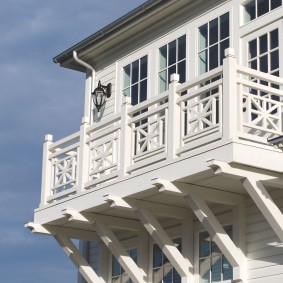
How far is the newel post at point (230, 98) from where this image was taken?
493 inches

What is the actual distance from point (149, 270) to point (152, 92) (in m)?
3.45

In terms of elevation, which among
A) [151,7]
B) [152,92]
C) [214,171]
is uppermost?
[151,7]

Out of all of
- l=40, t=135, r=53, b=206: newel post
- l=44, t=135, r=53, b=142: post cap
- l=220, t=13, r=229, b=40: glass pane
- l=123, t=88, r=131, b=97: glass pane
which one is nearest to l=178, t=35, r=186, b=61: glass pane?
l=220, t=13, r=229, b=40: glass pane

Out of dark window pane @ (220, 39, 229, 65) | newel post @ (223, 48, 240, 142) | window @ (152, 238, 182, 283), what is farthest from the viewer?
dark window pane @ (220, 39, 229, 65)

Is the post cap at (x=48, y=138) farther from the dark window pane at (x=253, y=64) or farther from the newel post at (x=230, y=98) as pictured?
the newel post at (x=230, y=98)

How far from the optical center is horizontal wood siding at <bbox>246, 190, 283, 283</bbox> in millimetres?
13414

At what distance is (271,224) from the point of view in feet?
42.4

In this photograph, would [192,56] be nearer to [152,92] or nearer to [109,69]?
[152,92]

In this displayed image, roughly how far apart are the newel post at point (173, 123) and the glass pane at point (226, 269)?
7.05 ft

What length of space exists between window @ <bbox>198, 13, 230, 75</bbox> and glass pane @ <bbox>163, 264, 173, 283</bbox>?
11.4 ft

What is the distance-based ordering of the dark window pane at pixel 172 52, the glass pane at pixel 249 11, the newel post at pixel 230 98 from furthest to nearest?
1. the dark window pane at pixel 172 52
2. the glass pane at pixel 249 11
3. the newel post at pixel 230 98

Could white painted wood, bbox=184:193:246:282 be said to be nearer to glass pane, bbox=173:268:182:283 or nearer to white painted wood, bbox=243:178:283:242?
white painted wood, bbox=243:178:283:242

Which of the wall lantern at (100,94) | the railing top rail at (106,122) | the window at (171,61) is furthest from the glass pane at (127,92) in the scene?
the railing top rail at (106,122)

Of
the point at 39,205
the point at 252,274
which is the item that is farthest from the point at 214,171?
the point at 39,205
